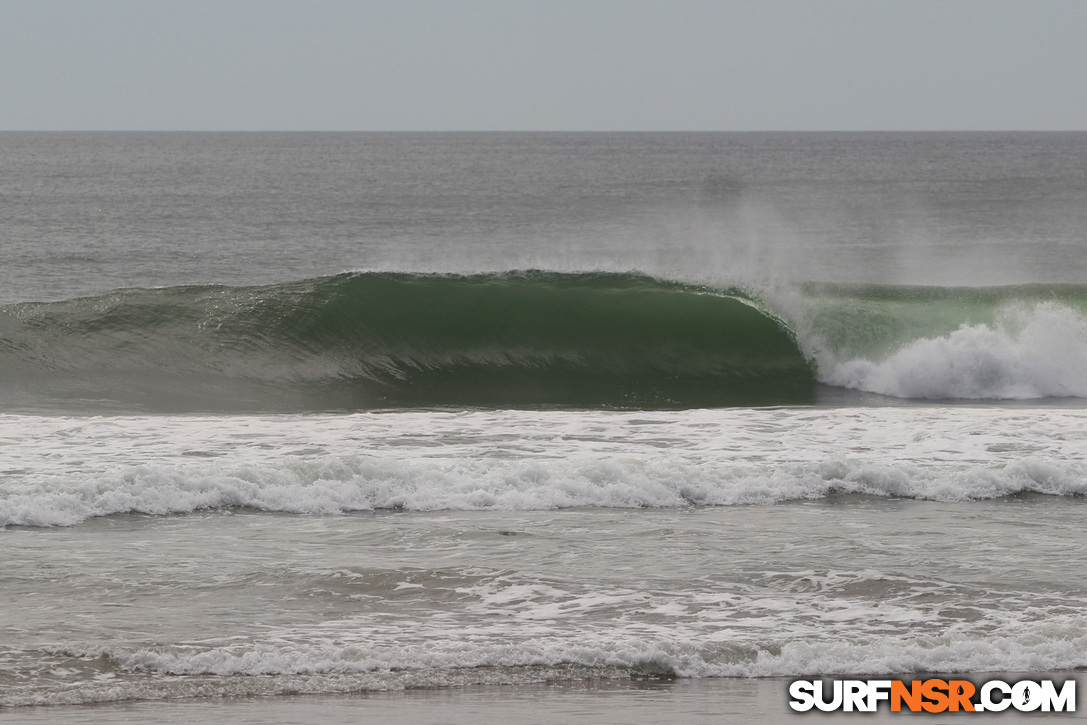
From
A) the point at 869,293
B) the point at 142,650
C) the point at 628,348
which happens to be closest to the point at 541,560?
the point at 142,650

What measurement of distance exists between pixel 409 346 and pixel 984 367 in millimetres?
7395

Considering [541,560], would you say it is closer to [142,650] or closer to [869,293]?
[142,650]

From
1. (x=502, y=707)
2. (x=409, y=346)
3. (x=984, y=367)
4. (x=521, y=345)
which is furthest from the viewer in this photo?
(x=521, y=345)

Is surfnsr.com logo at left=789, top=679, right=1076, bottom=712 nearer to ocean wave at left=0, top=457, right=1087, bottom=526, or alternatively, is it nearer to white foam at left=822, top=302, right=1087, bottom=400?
ocean wave at left=0, top=457, right=1087, bottom=526

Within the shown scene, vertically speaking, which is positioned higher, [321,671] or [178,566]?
[178,566]

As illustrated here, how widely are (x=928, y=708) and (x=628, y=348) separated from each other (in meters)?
11.1

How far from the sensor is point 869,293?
1847cm

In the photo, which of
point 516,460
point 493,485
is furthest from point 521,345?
point 493,485

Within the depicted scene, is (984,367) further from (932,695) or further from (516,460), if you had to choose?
(932,695)

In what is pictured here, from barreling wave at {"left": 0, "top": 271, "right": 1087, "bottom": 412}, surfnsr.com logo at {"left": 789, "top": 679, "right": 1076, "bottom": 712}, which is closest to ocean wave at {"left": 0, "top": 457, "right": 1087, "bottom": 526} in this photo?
surfnsr.com logo at {"left": 789, "top": 679, "right": 1076, "bottom": 712}

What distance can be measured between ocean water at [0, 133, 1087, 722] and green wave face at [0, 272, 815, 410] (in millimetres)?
59

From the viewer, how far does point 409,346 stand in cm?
1602

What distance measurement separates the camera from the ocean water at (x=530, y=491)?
18.7 feet

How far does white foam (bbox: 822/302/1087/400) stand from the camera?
1462cm
